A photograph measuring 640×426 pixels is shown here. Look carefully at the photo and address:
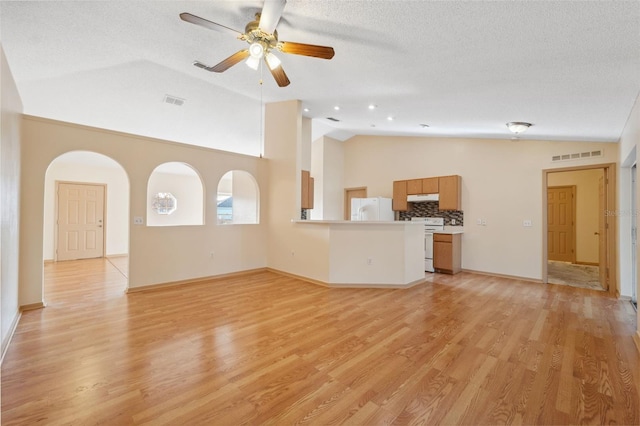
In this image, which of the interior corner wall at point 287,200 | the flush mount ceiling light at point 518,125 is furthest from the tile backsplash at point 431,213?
the interior corner wall at point 287,200

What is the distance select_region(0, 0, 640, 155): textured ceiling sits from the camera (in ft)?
6.81

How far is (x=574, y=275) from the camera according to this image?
562 centimetres

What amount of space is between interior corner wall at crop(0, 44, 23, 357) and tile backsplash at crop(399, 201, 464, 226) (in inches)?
258

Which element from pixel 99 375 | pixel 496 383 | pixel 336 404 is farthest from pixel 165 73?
pixel 496 383

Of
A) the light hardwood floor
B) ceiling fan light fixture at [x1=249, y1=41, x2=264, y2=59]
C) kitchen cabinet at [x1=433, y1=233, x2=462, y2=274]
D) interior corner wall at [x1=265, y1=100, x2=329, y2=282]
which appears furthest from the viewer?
kitchen cabinet at [x1=433, y1=233, x2=462, y2=274]

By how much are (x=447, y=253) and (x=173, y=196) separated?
7710 millimetres

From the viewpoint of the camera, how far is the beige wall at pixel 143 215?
333 centimetres

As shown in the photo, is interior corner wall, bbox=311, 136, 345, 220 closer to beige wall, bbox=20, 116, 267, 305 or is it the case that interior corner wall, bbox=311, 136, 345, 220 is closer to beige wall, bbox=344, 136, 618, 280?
beige wall, bbox=344, 136, 618, 280

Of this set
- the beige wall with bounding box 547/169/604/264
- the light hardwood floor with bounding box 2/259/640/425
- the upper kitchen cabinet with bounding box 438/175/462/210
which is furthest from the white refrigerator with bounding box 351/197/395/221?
the beige wall with bounding box 547/169/604/264

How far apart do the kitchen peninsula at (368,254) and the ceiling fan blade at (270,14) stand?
111 inches

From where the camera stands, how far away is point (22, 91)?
391 cm

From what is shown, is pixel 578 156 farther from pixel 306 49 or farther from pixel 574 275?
pixel 306 49

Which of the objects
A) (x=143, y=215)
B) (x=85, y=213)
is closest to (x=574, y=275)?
(x=143, y=215)

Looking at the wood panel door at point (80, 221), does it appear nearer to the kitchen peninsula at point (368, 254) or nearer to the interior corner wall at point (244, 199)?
the interior corner wall at point (244, 199)
